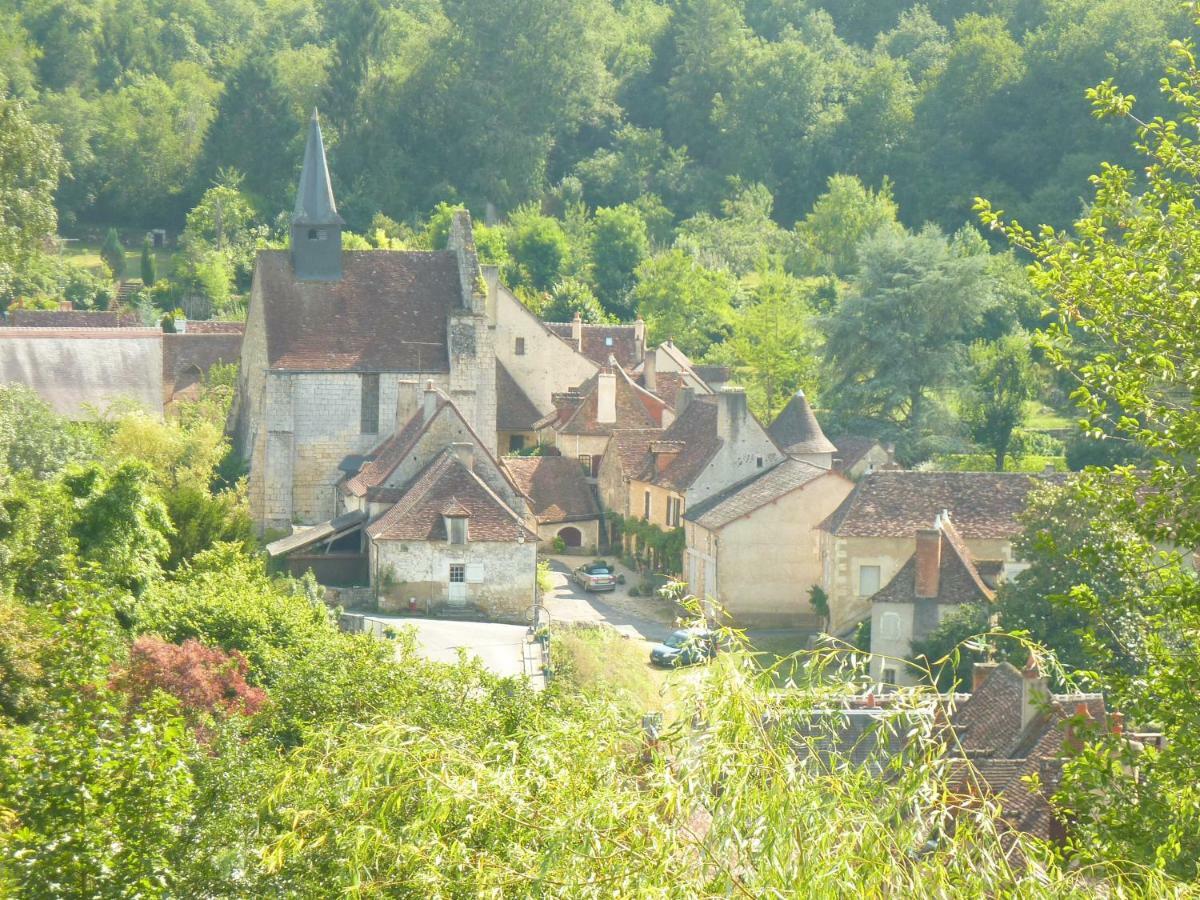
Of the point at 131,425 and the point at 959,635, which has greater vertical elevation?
the point at 131,425

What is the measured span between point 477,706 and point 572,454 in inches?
1281

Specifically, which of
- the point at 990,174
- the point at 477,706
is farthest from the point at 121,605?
the point at 990,174

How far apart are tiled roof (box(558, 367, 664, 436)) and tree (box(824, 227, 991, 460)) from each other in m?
7.80

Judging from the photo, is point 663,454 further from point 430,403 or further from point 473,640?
point 473,640

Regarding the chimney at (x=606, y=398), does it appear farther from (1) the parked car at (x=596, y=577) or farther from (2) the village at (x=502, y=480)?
(1) the parked car at (x=596, y=577)

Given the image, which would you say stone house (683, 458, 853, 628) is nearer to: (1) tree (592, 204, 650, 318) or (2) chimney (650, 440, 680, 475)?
(2) chimney (650, 440, 680, 475)

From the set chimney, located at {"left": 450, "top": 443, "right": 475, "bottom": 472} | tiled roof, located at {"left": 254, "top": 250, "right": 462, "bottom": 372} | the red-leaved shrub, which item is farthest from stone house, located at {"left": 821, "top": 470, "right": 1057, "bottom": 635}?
the red-leaved shrub

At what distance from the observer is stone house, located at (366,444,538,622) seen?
36750mm

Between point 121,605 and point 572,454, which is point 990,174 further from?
point 121,605

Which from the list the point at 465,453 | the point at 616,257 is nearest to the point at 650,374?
the point at 465,453

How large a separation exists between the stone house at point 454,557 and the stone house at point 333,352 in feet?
19.6

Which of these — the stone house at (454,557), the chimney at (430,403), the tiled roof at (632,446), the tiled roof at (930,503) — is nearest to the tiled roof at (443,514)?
the stone house at (454,557)

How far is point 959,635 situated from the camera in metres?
33.6

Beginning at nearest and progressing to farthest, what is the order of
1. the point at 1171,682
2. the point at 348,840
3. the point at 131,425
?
the point at 348,840 < the point at 1171,682 < the point at 131,425
